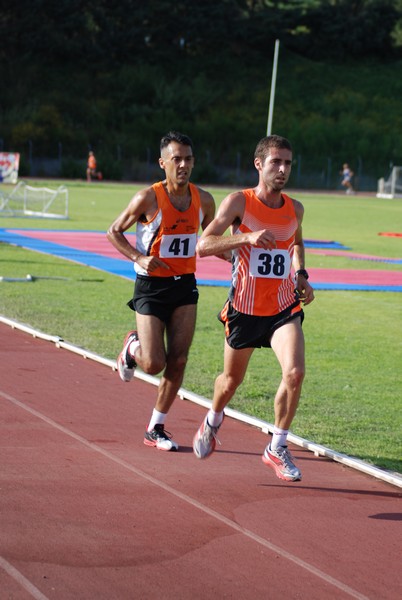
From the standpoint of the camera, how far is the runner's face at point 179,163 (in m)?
7.52

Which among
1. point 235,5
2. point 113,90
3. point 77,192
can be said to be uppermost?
point 235,5

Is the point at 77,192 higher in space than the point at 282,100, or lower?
lower

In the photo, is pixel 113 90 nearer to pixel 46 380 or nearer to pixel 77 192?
pixel 77 192

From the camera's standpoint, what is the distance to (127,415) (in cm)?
860

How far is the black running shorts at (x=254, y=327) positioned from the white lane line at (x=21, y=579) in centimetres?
254

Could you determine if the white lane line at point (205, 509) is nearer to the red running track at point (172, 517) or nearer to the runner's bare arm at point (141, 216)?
the red running track at point (172, 517)

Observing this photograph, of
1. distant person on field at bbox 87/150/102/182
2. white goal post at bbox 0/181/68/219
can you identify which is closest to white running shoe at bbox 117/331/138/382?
white goal post at bbox 0/181/68/219

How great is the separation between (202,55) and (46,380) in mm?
84607

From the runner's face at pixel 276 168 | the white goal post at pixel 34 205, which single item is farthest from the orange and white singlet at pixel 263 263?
the white goal post at pixel 34 205

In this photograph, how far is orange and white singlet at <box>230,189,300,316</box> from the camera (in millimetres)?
7016

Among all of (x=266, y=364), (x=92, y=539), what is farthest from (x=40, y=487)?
(x=266, y=364)

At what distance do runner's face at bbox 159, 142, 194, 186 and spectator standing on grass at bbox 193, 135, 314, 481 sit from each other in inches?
22.2

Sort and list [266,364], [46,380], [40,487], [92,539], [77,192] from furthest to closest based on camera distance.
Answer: [77,192] → [266,364] → [46,380] → [40,487] → [92,539]

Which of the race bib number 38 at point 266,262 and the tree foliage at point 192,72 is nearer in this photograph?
the race bib number 38 at point 266,262
